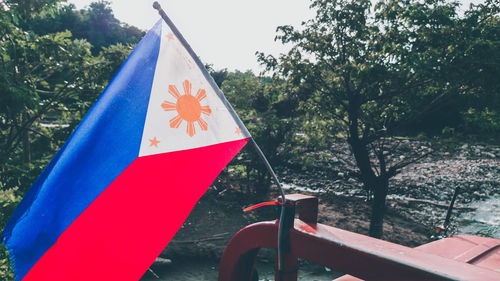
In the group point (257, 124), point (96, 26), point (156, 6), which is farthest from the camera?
point (96, 26)

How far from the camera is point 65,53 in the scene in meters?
6.25

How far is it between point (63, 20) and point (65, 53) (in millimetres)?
36854

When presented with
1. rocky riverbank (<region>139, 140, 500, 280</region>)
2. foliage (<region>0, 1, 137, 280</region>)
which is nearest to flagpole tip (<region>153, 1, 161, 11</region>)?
foliage (<region>0, 1, 137, 280</region>)

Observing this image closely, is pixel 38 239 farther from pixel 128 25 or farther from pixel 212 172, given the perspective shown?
pixel 128 25

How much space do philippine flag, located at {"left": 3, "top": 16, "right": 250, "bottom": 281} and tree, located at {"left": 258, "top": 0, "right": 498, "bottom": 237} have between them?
17.3ft

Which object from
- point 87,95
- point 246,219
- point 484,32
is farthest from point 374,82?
point 87,95

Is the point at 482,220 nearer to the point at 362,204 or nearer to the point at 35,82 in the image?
the point at 362,204

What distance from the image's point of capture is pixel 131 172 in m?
1.75

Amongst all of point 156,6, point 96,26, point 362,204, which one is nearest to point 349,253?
point 156,6

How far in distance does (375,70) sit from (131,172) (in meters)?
6.22

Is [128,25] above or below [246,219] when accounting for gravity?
above

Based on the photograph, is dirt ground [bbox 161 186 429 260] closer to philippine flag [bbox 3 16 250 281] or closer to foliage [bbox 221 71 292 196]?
foliage [bbox 221 71 292 196]

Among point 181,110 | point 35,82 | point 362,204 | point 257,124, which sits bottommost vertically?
point 362,204

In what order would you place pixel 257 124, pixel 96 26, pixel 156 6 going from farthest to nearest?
pixel 96 26
pixel 257 124
pixel 156 6
